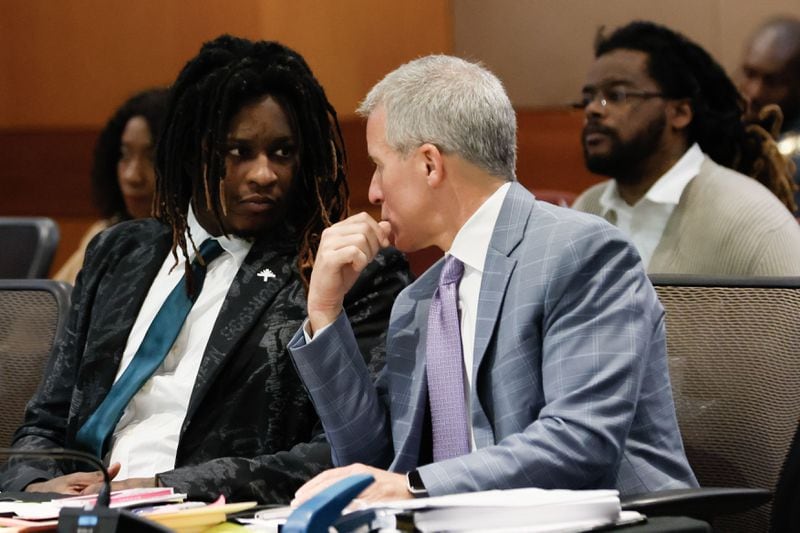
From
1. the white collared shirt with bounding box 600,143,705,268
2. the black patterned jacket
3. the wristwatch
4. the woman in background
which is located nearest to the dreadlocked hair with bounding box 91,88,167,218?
the woman in background

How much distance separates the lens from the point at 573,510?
1.54m

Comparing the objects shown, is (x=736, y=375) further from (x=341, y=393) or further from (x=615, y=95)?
(x=615, y=95)

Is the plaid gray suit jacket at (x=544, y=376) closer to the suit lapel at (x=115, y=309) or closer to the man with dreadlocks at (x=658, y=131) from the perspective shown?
the suit lapel at (x=115, y=309)

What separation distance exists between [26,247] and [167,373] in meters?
1.04

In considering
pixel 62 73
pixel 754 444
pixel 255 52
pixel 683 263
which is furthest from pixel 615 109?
pixel 62 73

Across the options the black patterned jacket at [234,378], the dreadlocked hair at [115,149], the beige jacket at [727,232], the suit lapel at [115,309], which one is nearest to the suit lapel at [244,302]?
the black patterned jacket at [234,378]

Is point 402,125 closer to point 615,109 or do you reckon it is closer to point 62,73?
point 615,109

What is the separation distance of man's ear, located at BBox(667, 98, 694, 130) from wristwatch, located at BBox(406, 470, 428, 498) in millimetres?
2412

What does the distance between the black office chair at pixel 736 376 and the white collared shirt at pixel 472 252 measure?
0.41 metres

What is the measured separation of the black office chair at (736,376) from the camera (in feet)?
7.18

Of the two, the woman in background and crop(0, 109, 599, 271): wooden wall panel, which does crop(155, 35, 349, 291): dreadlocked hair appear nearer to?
the woman in background

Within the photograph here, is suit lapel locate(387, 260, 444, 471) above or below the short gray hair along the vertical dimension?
below

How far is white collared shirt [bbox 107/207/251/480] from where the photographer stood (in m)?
2.45

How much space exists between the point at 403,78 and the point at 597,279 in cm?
48
